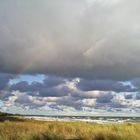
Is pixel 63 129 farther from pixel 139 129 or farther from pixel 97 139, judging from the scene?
pixel 97 139

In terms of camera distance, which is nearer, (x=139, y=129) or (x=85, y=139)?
(x=85, y=139)

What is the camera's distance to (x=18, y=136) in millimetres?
20812

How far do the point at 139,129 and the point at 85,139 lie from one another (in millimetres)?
10723

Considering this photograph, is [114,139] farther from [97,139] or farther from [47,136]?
[47,136]

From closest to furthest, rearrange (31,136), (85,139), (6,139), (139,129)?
1. (6,139)
2. (31,136)
3. (85,139)
4. (139,129)

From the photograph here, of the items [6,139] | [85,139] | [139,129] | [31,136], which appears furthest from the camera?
[139,129]

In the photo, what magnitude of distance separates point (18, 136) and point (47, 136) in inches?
81.9

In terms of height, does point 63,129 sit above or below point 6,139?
above

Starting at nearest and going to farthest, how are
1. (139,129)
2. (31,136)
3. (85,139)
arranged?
(31,136) < (85,139) < (139,129)

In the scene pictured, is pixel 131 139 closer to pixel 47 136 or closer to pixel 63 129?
pixel 47 136

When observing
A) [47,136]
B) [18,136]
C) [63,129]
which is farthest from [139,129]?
[18,136]

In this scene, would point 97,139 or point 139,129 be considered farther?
point 139,129

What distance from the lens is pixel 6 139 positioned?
19750mm

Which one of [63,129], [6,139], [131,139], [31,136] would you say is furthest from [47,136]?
[63,129]
